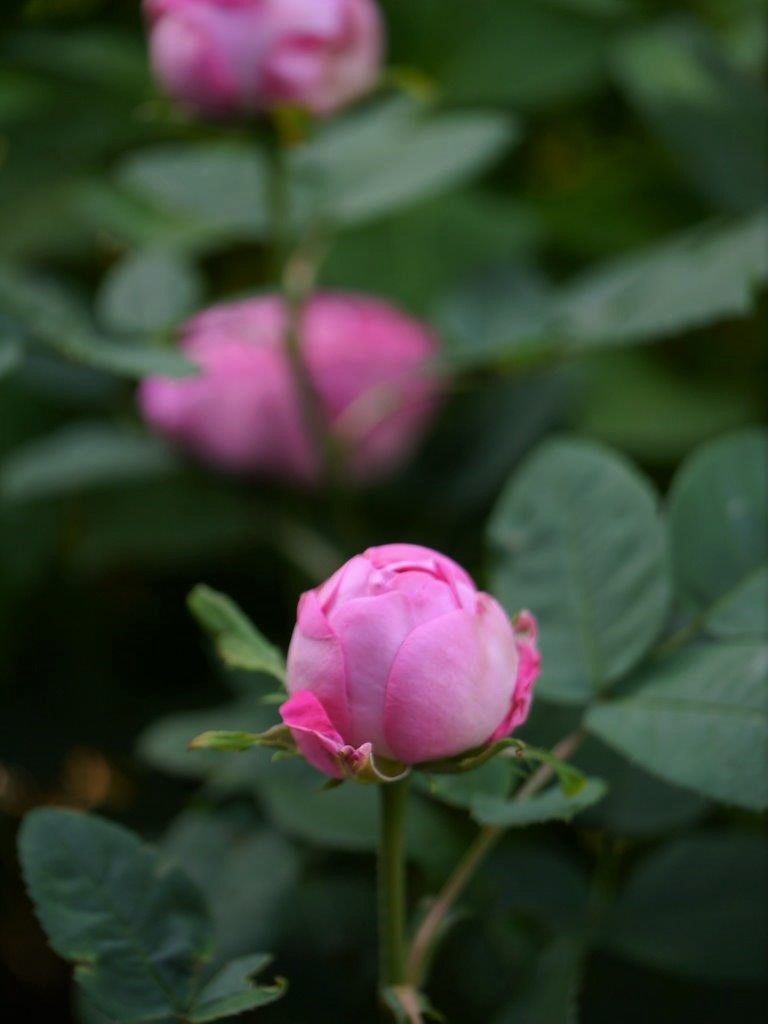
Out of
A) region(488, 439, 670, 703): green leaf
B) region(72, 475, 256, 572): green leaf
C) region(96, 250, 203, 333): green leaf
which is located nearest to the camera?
region(488, 439, 670, 703): green leaf

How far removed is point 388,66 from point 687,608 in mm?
765

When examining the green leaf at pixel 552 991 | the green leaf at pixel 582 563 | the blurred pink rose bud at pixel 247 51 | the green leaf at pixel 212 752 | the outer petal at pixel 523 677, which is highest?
the blurred pink rose bud at pixel 247 51

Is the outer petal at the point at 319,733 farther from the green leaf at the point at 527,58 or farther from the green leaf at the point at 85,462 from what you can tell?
the green leaf at the point at 527,58

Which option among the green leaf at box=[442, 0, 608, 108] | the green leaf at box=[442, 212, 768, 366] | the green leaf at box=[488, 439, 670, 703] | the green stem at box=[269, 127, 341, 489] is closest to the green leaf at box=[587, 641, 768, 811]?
the green leaf at box=[488, 439, 670, 703]

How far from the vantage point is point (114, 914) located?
0.37 meters

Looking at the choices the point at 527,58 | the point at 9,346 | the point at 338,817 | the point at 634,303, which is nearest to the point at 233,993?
the point at 338,817

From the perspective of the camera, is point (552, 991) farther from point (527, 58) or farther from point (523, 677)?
point (527, 58)

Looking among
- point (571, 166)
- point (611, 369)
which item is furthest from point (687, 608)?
point (571, 166)

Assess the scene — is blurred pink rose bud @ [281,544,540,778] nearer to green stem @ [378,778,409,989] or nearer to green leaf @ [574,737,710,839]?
green stem @ [378,778,409,989]

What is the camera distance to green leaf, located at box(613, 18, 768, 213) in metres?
0.72

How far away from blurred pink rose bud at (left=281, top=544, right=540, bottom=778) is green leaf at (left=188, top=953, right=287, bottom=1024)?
6 cm

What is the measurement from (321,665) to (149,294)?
417 mm

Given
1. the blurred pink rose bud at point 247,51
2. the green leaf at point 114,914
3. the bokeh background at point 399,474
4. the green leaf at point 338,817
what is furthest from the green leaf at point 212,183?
the green leaf at point 114,914

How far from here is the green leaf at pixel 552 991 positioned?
0.40 metres
